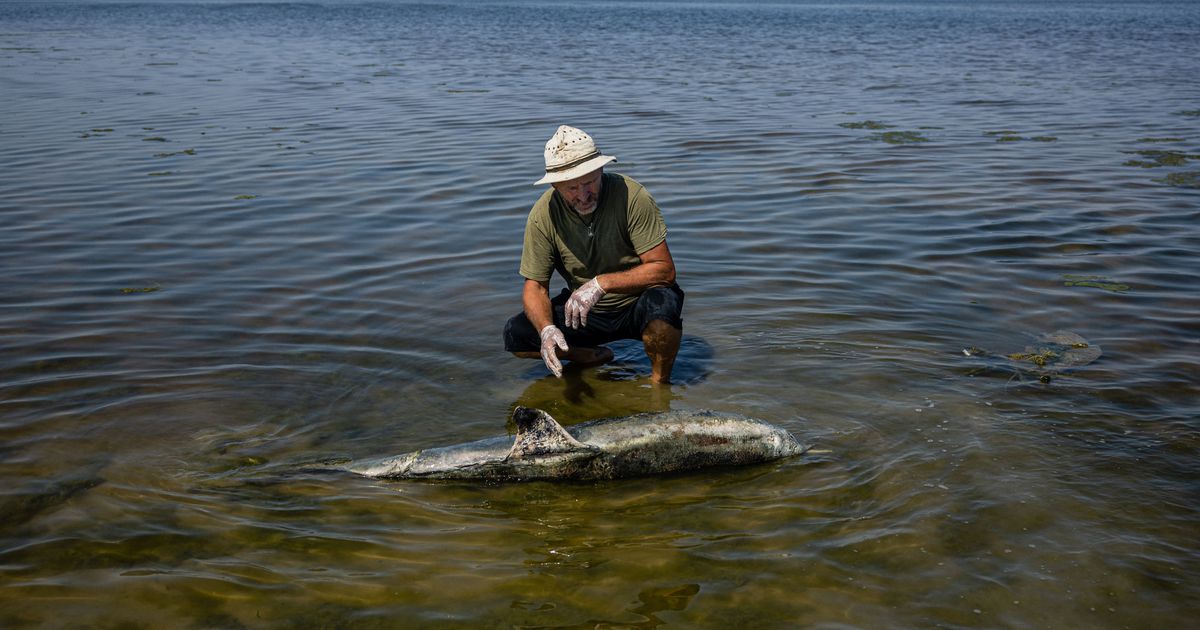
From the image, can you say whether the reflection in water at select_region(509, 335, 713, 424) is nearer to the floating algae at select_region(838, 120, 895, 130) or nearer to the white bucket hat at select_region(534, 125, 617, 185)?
the white bucket hat at select_region(534, 125, 617, 185)

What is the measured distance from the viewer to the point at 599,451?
16.7ft

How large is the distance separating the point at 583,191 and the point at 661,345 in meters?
1.19

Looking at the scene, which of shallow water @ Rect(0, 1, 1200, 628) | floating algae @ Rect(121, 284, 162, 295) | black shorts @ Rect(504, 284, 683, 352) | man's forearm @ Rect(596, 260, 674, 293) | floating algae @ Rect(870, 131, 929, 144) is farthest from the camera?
floating algae @ Rect(870, 131, 929, 144)

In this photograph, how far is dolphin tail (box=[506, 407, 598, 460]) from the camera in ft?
16.4

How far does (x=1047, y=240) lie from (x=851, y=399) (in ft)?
15.3

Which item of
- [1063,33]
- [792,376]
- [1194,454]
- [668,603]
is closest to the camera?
[668,603]

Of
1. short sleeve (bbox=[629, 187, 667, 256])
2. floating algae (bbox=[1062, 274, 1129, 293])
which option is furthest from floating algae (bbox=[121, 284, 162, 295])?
→ floating algae (bbox=[1062, 274, 1129, 293])

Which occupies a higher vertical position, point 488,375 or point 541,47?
point 541,47

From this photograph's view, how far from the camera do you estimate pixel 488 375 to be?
6.98 metres

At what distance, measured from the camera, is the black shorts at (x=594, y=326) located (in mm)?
6496

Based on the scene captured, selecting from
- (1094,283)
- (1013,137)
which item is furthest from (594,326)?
(1013,137)

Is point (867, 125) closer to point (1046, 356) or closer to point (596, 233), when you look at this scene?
point (1046, 356)

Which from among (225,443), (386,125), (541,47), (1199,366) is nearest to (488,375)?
(225,443)

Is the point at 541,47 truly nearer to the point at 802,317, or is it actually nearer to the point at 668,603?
the point at 802,317
